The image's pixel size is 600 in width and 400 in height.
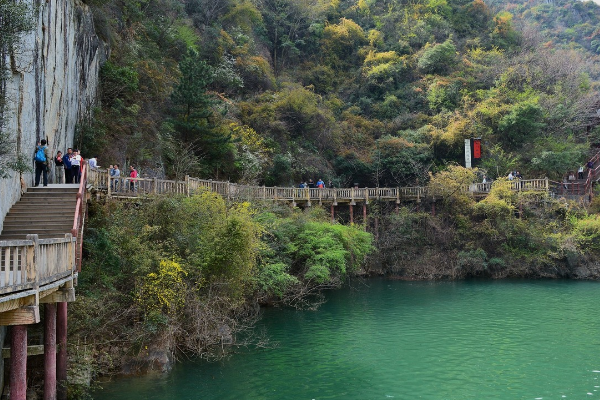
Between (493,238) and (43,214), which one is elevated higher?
(43,214)

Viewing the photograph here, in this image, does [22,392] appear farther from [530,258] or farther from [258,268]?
[530,258]

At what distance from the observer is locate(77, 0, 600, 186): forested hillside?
30.0 meters

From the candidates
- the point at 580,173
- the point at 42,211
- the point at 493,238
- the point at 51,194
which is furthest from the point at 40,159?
the point at 580,173

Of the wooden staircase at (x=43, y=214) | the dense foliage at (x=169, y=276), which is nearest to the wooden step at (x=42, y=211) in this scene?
the wooden staircase at (x=43, y=214)

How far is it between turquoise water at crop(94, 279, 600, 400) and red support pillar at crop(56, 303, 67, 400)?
41.2 inches

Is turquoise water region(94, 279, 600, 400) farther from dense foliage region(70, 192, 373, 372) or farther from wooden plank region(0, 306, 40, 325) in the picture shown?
wooden plank region(0, 306, 40, 325)

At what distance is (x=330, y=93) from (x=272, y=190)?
2466 centimetres

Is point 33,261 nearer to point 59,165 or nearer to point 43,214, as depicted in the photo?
Answer: point 43,214

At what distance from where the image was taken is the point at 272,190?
3077 centimetres

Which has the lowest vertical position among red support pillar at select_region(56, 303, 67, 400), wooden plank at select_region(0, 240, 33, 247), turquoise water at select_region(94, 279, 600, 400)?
turquoise water at select_region(94, 279, 600, 400)

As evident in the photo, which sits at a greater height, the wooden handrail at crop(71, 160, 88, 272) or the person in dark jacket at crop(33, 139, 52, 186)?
the person in dark jacket at crop(33, 139, 52, 186)

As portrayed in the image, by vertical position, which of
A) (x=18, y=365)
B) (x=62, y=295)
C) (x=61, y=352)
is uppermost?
(x=62, y=295)

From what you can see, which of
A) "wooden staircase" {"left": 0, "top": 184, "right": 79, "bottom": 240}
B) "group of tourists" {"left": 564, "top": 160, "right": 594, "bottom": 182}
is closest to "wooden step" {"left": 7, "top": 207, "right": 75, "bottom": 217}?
"wooden staircase" {"left": 0, "top": 184, "right": 79, "bottom": 240}

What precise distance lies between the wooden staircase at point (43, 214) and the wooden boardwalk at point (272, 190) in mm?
1771
